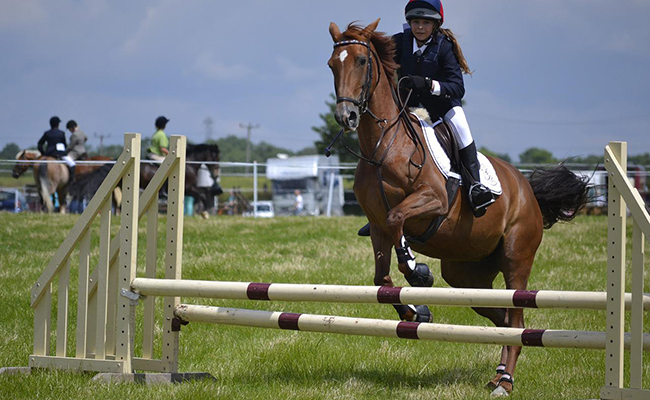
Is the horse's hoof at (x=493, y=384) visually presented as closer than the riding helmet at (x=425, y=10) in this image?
Yes

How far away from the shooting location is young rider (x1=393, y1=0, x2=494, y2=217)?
5.44m

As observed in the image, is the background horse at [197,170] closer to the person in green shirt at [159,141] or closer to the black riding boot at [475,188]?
the person in green shirt at [159,141]

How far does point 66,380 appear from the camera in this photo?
4523 mm

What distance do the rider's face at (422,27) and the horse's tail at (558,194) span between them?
1.86 meters

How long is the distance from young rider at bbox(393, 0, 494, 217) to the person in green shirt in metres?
11.0

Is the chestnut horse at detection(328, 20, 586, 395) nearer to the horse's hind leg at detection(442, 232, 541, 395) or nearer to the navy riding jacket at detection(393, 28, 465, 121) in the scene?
the horse's hind leg at detection(442, 232, 541, 395)

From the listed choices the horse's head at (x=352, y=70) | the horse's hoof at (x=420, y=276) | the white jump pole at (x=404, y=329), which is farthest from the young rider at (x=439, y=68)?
the white jump pole at (x=404, y=329)

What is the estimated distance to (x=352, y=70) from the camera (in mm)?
5004

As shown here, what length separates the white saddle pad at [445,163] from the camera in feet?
17.8

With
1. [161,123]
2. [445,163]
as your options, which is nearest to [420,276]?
Answer: [445,163]

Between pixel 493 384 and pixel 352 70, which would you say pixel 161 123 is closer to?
pixel 352 70

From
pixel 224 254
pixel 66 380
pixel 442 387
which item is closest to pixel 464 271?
pixel 442 387

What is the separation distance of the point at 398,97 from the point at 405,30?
1.81 ft

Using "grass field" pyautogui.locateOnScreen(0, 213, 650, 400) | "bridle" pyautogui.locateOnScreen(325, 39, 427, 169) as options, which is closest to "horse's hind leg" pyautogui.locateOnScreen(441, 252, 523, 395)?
"grass field" pyautogui.locateOnScreen(0, 213, 650, 400)
